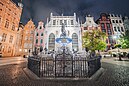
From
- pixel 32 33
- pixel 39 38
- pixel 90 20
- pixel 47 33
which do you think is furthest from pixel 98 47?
pixel 32 33

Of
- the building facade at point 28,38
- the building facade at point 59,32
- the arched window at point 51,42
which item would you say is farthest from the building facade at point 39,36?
the arched window at point 51,42

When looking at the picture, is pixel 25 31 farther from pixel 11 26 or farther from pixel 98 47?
pixel 98 47

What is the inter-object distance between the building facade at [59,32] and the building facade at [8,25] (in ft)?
39.5

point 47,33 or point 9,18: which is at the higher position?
point 9,18

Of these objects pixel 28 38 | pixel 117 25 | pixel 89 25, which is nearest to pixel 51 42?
pixel 28 38

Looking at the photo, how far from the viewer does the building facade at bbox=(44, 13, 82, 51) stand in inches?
1384

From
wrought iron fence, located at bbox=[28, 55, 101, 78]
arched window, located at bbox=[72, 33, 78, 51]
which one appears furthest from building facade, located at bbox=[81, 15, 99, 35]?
wrought iron fence, located at bbox=[28, 55, 101, 78]

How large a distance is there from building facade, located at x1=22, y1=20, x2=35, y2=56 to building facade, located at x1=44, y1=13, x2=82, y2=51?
7.60 meters

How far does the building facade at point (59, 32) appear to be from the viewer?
3516 centimetres

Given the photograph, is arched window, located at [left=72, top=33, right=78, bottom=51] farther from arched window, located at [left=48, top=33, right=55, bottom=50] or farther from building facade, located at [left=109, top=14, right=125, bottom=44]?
building facade, located at [left=109, top=14, right=125, bottom=44]

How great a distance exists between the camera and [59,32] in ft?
120

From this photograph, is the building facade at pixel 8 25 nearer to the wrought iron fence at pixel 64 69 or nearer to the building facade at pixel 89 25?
the wrought iron fence at pixel 64 69

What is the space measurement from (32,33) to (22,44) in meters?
6.77

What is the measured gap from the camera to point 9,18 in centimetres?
2753
